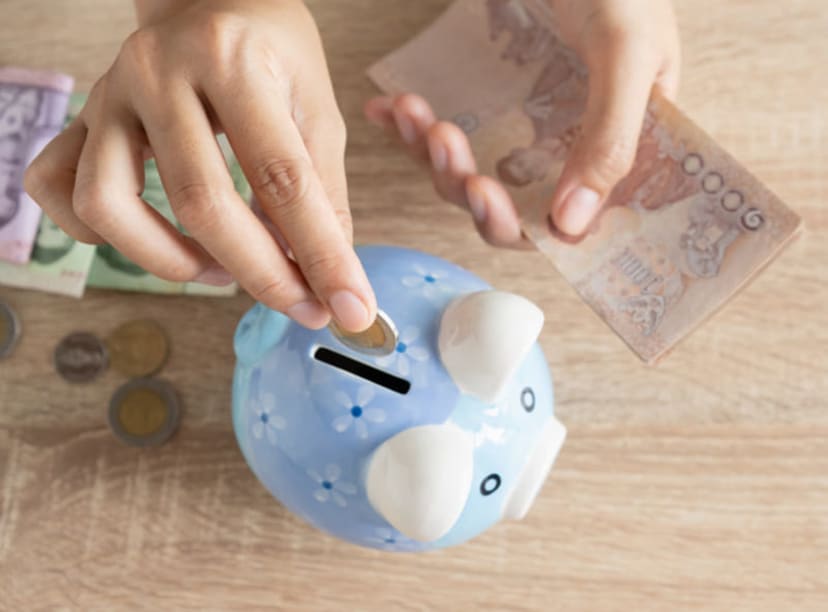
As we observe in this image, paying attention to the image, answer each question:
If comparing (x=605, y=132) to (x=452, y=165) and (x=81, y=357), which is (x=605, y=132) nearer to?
(x=452, y=165)

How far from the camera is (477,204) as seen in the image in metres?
0.63


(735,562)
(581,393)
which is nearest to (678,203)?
(581,393)

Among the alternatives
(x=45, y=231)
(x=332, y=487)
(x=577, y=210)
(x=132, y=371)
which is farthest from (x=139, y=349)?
(x=577, y=210)

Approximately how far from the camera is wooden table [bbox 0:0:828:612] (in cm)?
63

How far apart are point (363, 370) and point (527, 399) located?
10cm

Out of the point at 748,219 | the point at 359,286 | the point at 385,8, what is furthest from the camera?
the point at 385,8

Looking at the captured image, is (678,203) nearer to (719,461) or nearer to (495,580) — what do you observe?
(719,461)

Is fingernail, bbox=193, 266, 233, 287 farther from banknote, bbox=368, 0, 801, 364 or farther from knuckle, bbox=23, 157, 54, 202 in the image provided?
banknote, bbox=368, 0, 801, 364

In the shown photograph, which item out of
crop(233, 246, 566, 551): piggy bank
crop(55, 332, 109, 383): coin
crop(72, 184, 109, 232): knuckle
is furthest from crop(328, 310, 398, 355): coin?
crop(55, 332, 109, 383): coin

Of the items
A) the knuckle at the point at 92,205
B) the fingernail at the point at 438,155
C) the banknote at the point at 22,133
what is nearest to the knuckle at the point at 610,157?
the fingernail at the point at 438,155

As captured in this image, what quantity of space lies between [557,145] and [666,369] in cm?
19

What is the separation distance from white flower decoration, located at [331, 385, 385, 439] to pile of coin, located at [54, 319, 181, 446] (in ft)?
0.69

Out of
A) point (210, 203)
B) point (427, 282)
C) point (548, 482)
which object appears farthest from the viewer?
point (548, 482)

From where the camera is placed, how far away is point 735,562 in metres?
0.63
